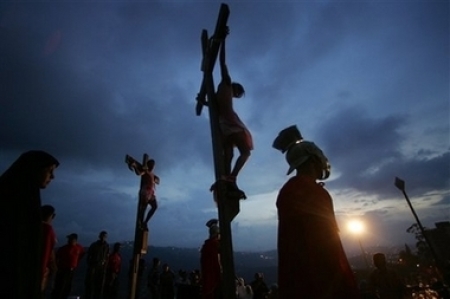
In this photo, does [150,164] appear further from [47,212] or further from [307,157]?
[307,157]

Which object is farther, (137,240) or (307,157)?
(137,240)

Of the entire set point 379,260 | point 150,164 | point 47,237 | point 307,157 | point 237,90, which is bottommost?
point 379,260

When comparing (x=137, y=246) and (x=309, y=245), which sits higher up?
(x=137, y=246)

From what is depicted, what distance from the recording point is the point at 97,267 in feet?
35.1

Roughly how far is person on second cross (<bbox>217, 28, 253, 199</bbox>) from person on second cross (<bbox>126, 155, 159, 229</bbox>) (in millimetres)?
5696

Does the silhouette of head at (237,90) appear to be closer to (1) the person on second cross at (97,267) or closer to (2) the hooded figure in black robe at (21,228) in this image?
(2) the hooded figure in black robe at (21,228)

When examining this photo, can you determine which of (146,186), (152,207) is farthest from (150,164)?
(152,207)

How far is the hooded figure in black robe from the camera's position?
8.61 ft

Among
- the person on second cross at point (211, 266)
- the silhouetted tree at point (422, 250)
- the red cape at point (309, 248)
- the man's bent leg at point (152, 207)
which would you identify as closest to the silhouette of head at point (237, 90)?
the red cape at point (309, 248)

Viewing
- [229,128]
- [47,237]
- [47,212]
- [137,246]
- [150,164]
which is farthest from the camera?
[150,164]

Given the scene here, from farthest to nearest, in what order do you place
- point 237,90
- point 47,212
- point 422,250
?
point 422,250 < point 47,212 < point 237,90

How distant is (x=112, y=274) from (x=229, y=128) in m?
10.8

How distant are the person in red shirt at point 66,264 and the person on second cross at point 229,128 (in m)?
8.21

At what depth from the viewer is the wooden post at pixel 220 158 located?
103 inches
